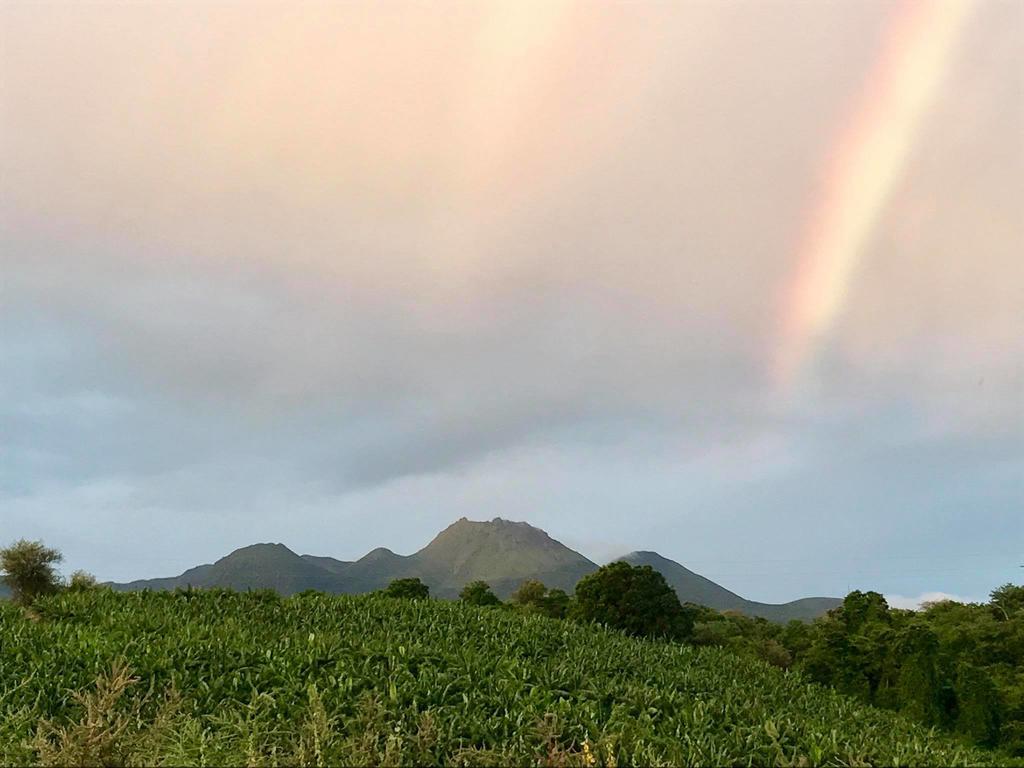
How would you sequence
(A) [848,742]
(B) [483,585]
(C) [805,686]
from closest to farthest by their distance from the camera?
(A) [848,742]
(C) [805,686]
(B) [483,585]

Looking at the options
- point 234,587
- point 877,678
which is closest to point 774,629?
point 877,678

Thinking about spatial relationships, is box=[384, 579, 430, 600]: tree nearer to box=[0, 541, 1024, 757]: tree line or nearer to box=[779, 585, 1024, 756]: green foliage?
box=[0, 541, 1024, 757]: tree line

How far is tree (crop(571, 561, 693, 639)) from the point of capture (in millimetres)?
46938

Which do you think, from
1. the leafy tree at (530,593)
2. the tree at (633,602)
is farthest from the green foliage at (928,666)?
the leafy tree at (530,593)

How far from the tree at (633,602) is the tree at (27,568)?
31.5 meters

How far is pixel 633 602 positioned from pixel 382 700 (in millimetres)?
38373

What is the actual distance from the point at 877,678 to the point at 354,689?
41.4 m

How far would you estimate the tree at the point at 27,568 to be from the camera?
45125 mm

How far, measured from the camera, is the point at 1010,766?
40.4ft

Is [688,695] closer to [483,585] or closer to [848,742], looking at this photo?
[848,742]

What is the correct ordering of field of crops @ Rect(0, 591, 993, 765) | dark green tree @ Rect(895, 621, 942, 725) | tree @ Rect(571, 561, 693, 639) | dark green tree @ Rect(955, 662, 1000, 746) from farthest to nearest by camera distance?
tree @ Rect(571, 561, 693, 639) → dark green tree @ Rect(895, 621, 942, 725) → dark green tree @ Rect(955, 662, 1000, 746) → field of crops @ Rect(0, 591, 993, 765)

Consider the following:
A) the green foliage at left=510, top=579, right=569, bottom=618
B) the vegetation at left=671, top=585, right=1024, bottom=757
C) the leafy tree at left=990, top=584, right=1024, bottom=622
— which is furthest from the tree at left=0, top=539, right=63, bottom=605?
the leafy tree at left=990, top=584, right=1024, bottom=622

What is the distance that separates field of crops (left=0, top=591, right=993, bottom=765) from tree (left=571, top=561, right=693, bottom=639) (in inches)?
1085

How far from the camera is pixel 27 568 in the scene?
149ft
